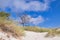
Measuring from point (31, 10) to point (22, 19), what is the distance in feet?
0.90

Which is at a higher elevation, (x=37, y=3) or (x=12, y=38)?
(x=37, y=3)

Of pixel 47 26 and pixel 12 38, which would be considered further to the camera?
pixel 47 26

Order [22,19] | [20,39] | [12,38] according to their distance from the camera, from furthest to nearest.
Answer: [22,19] → [20,39] → [12,38]

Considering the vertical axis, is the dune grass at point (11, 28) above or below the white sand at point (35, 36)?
above

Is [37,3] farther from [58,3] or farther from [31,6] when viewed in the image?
[58,3]

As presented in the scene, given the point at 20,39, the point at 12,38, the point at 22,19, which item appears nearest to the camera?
the point at 12,38

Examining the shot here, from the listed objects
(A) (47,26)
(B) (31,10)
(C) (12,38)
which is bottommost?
(C) (12,38)

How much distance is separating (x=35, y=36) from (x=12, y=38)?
46 cm

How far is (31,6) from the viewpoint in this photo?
2850 millimetres

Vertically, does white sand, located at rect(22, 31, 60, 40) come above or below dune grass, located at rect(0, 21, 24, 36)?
below

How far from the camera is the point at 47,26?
286cm

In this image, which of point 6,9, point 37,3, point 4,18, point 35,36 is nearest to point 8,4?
point 6,9

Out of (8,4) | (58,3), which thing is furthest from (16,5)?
(58,3)

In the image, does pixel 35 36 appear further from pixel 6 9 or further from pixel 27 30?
pixel 6 9
